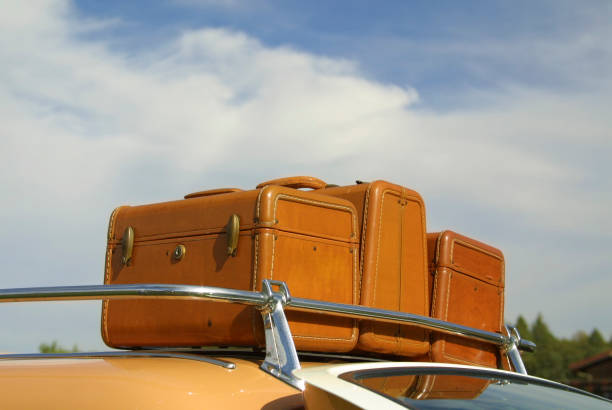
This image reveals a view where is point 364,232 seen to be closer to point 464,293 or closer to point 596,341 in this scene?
point 464,293

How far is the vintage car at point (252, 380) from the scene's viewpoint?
4.93ft

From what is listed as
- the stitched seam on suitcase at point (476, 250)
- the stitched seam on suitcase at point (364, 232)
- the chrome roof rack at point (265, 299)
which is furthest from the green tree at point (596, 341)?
the chrome roof rack at point (265, 299)

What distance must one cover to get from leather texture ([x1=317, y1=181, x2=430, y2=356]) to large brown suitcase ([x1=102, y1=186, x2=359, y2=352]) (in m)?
0.07

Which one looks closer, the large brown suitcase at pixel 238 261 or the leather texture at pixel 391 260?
the large brown suitcase at pixel 238 261

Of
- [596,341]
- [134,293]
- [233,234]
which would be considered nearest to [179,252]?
[233,234]

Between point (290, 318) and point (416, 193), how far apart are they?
2.60ft

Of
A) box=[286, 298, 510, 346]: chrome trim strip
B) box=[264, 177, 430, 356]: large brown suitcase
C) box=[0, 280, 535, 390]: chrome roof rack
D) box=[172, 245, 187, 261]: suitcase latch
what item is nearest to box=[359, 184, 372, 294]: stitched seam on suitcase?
box=[264, 177, 430, 356]: large brown suitcase

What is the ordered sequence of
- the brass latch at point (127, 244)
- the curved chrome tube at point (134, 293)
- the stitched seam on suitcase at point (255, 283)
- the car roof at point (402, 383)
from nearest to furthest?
the car roof at point (402, 383) → the curved chrome tube at point (134, 293) → the stitched seam on suitcase at point (255, 283) → the brass latch at point (127, 244)

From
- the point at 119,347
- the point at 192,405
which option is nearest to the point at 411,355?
the point at 119,347

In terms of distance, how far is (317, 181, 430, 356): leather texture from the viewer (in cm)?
246

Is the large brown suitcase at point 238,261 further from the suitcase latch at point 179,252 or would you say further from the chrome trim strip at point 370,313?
the chrome trim strip at point 370,313

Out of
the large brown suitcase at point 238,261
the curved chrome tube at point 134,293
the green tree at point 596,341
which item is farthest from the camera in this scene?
the green tree at point 596,341

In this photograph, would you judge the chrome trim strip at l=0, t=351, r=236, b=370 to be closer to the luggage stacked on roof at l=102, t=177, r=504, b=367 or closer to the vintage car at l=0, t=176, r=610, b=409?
the vintage car at l=0, t=176, r=610, b=409

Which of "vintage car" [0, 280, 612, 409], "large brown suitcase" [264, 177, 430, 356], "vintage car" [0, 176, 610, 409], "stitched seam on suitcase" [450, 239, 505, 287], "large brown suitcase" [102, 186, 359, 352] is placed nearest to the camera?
"vintage car" [0, 280, 612, 409]
